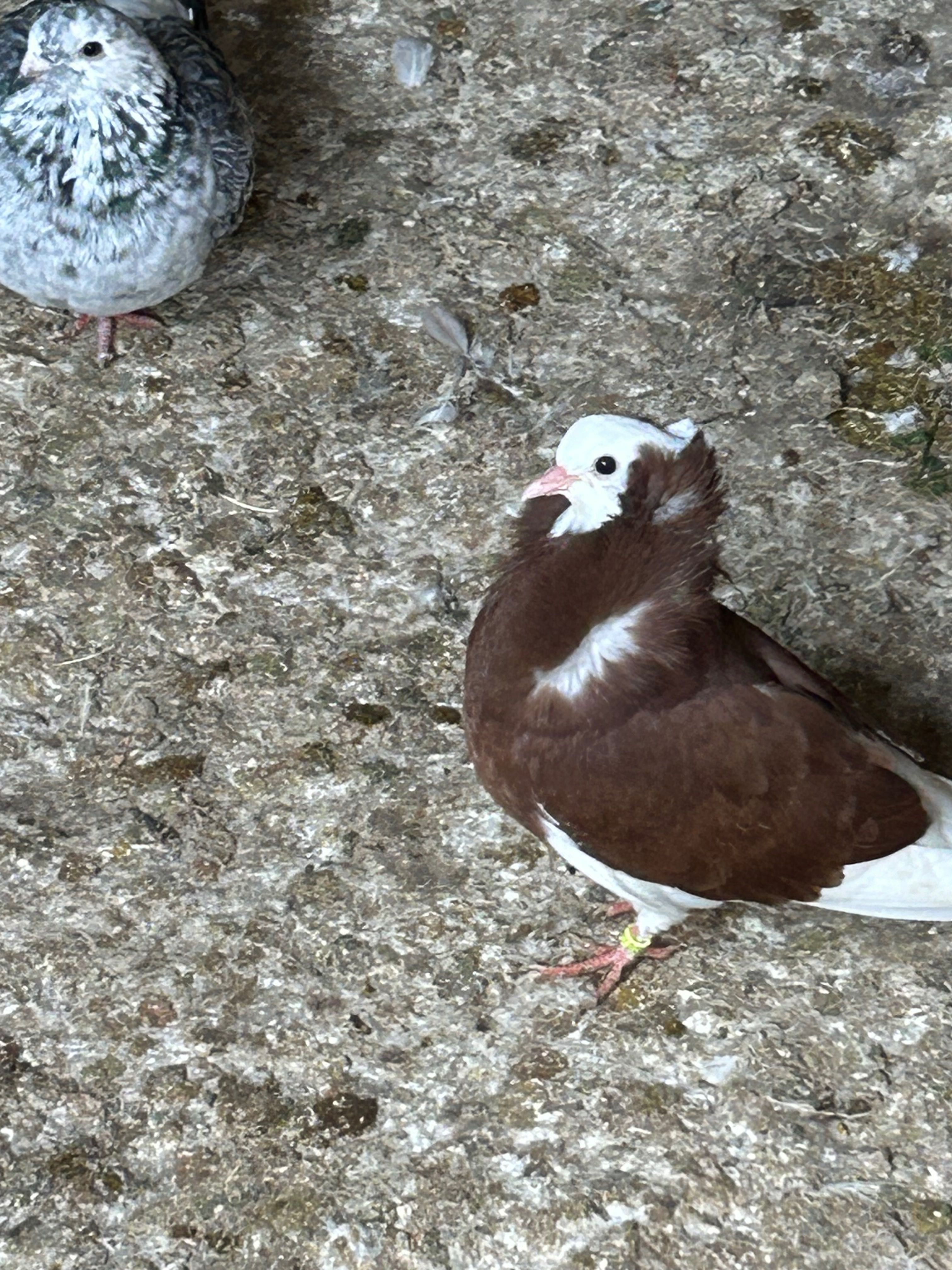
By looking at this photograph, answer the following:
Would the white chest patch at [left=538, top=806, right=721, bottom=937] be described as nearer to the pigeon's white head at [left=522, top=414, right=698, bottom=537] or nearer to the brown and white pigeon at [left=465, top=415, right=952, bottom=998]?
the brown and white pigeon at [left=465, top=415, right=952, bottom=998]

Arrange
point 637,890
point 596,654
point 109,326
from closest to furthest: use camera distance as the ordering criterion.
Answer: point 596,654 → point 637,890 → point 109,326

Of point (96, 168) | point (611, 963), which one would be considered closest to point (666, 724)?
point (611, 963)

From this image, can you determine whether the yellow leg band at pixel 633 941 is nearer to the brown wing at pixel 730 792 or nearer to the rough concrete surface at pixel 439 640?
the rough concrete surface at pixel 439 640

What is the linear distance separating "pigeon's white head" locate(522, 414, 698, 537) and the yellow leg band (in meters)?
0.80

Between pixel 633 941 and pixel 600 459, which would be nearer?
pixel 600 459

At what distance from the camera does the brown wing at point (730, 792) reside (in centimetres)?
222

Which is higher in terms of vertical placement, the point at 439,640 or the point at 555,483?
the point at 555,483

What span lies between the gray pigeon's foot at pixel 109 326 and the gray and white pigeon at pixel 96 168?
248 millimetres

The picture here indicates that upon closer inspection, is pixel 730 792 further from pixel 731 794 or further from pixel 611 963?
pixel 611 963

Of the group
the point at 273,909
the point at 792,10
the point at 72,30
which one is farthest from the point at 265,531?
the point at 792,10

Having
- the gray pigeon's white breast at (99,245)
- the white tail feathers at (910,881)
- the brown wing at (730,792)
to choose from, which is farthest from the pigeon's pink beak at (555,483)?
the gray pigeon's white breast at (99,245)

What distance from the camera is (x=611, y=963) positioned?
2.62 m

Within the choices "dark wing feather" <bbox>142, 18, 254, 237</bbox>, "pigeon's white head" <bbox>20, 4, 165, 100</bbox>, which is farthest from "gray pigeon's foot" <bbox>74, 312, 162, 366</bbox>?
"pigeon's white head" <bbox>20, 4, 165, 100</bbox>

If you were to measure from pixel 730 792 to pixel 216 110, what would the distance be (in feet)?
6.78
